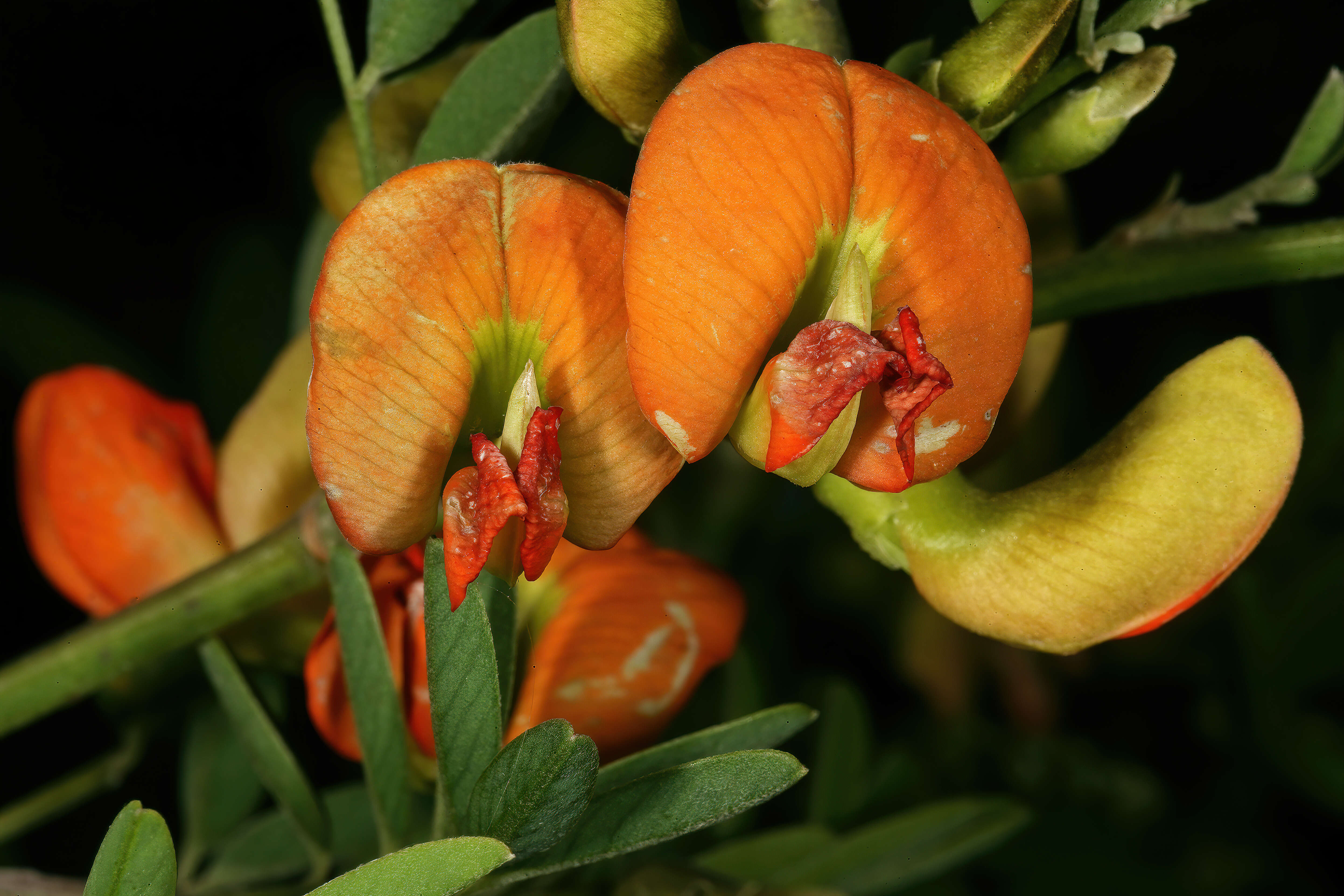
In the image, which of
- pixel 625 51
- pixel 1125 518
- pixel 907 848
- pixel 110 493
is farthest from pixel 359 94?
pixel 907 848

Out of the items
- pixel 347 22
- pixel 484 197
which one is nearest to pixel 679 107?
pixel 484 197

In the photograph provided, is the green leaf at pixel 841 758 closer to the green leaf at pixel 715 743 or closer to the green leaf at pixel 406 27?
the green leaf at pixel 715 743

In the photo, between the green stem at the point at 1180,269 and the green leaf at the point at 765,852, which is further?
the green leaf at the point at 765,852

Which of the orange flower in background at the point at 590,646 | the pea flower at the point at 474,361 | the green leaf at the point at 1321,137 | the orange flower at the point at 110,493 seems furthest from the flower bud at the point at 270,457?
the green leaf at the point at 1321,137

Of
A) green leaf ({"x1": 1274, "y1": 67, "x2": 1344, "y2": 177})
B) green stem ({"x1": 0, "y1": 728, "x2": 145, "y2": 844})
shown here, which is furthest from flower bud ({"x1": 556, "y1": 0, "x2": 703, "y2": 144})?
green stem ({"x1": 0, "y1": 728, "x2": 145, "y2": 844})

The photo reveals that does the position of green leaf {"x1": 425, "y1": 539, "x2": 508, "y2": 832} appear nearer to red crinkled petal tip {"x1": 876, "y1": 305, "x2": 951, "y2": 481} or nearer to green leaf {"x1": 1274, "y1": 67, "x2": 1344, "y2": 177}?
Answer: red crinkled petal tip {"x1": 876, "y1": 305, "x2": 951, "y2": 481}

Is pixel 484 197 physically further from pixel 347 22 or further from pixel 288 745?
pixel 347 22

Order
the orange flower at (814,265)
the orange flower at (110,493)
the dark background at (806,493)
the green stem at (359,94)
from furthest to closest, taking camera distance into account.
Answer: the dark background at (806,493)
the orange flower at (110,493)
the green stem at (359,94)
the orange flower at (814,265)
